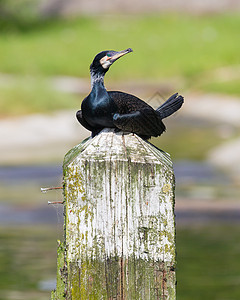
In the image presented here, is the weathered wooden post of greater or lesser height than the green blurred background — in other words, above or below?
below

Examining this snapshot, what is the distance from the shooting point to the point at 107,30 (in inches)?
1245

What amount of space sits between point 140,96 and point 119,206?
63.2ft

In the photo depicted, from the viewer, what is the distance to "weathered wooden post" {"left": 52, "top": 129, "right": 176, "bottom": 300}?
305 cm

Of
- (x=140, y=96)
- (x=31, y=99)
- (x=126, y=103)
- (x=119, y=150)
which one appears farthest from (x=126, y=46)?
(x=119, y=150)

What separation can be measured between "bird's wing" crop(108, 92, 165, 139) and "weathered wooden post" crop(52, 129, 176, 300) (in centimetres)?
23

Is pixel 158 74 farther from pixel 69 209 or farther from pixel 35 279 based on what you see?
pixel 69 209

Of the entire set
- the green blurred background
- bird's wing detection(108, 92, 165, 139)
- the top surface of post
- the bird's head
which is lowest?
the top surface of post

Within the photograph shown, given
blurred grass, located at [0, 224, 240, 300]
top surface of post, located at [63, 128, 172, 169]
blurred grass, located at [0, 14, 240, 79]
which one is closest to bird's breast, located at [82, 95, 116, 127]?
top surface of post, located at [63, 128, 172, 169]

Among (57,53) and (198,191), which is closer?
(198,191)

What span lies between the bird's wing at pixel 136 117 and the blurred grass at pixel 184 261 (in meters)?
3.62

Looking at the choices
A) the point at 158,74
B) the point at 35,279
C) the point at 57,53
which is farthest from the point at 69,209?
the point at 57,53

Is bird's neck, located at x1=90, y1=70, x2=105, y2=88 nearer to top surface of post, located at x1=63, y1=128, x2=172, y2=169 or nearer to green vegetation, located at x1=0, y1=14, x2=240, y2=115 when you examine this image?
top surface of post, located at x1=63, y1=128, x2=172, y2=169

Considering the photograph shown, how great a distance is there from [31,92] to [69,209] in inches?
665

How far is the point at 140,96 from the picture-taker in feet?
73.0
